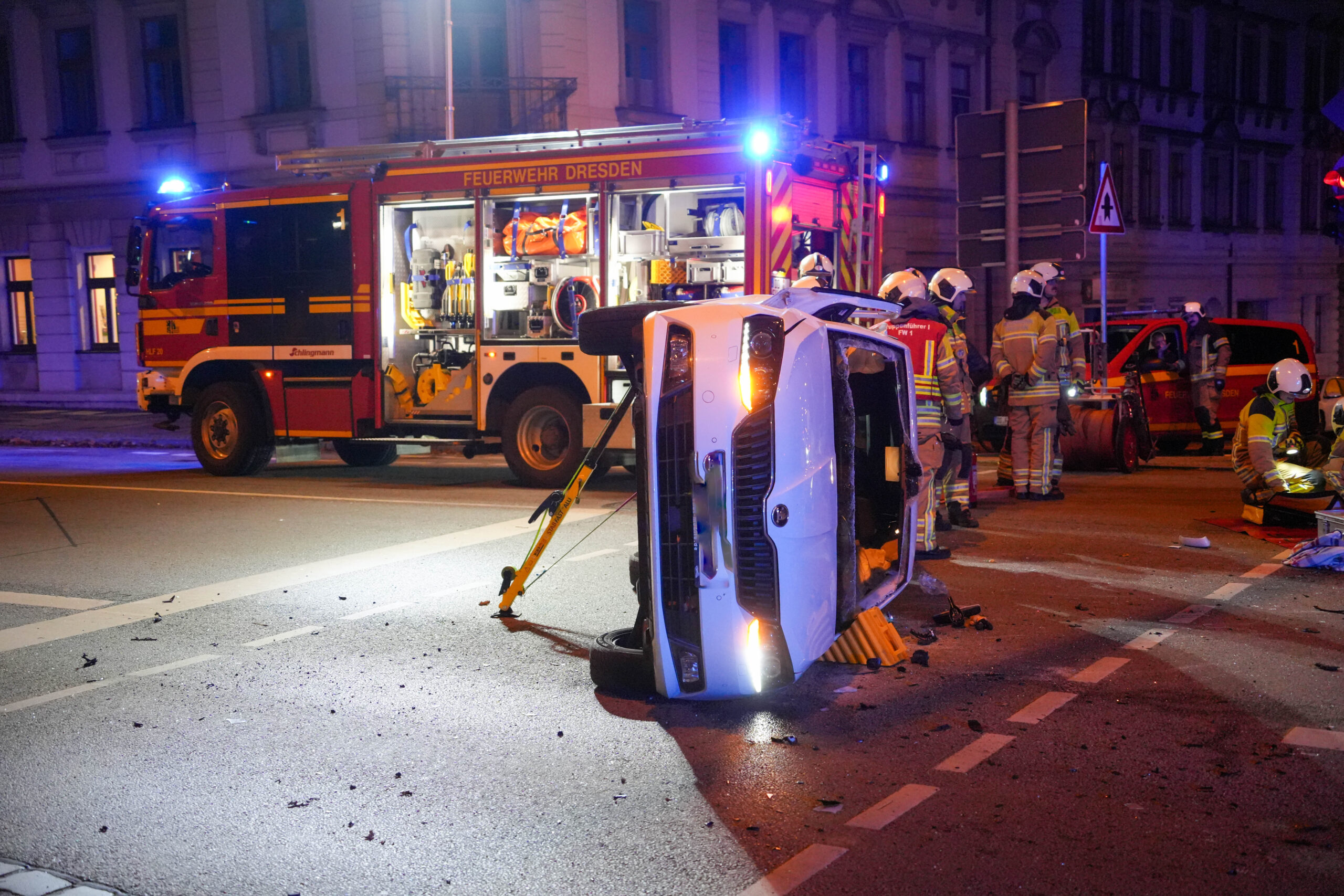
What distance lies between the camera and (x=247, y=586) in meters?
7.73

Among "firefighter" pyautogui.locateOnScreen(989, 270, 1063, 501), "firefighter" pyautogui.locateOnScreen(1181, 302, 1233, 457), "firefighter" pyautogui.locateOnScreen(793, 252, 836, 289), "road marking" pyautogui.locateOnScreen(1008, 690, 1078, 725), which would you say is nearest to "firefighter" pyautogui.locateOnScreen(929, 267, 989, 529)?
"firefighter" pyautogui.locateOnScreen(793, 252, 836, 289)

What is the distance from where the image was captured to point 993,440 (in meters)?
15.3

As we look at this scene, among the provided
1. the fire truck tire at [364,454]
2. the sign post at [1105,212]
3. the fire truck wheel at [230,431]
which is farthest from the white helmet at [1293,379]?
the fire truck wheel at [230,431]

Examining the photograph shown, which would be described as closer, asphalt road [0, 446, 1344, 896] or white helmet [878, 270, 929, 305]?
asphalt road [0, 446, 1344, 896]

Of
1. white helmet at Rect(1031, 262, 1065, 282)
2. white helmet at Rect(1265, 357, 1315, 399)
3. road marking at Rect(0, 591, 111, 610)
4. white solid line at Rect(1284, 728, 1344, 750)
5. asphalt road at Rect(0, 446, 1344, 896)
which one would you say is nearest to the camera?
asphalt road at Rect(0, 446, 1344, 896)

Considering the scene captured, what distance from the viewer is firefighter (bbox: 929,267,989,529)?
8922 millimetres

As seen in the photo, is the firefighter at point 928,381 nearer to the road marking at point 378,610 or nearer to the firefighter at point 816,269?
the firefighter at point 816,269

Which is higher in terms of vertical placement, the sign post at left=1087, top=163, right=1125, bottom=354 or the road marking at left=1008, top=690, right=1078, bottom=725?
the sign post at left=1087, top=163, right=1125, bottom=354

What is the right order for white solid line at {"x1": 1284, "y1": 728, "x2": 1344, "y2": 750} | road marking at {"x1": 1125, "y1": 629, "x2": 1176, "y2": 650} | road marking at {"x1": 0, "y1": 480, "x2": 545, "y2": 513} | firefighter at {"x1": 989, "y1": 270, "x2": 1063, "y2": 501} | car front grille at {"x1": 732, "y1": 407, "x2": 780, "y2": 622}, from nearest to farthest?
white solid line at {"x1": 1284, "y1": 728, "x2": 1344, "y2": 750} < car front grille at {"x1": 732, "y1": 407, "x2": 780, "y2": 622} < road marking at {"x1": 1125, "y1": 629, "x2": 1176, "y2": 650} < firefighter at {"x1": 989, "y1": 270, "x2": 1063, "y2": 501} < road marking at {"x1": 0, "y1": 480, "x2": 545, "y2": 513}

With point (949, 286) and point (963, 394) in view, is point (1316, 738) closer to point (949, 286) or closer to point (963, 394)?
point (963, 394)

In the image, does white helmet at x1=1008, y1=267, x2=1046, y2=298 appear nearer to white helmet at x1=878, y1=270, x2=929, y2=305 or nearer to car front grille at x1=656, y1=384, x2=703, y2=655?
white helmet at x1=878, y1=270, x2=929, y2=305

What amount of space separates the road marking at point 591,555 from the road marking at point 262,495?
1.78 meters

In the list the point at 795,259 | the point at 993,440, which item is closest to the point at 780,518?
the point at 795,259

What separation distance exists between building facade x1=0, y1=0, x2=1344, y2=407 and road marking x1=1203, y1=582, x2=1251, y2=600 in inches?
641
